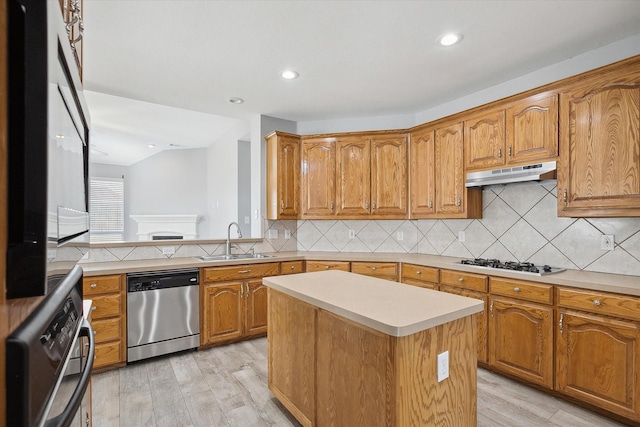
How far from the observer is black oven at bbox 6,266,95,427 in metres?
0.40

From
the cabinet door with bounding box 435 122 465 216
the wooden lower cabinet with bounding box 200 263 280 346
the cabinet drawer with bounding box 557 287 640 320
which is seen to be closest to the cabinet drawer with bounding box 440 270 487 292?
the cabinet drawer with bounding box 557 287 640 320

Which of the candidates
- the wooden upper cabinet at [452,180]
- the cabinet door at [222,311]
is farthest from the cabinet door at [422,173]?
the cabinet door at [222,311]

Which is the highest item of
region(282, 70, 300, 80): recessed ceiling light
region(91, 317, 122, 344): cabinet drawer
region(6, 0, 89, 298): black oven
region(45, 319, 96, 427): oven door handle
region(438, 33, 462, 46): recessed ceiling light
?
region(438, 33, 462, 46): recessed ceiling light

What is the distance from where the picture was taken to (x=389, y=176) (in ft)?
12.8

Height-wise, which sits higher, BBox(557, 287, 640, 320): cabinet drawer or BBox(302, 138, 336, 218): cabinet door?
BBox(302, 138, 336, 218): cabinet door

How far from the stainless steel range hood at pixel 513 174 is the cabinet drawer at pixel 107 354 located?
354 centimetres

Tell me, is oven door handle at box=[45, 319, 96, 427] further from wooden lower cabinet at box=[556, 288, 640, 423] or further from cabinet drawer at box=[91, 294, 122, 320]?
wooden lower cabinet at box=[556, 288, 640, 423]

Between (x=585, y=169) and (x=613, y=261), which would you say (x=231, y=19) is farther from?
(x=613, y=261)

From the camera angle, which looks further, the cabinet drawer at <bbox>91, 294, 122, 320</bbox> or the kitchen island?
the cabinet drawer at <bbox>91, 294, 122, 320</bbox>

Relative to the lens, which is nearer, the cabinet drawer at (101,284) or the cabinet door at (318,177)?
the cabinet drawer at (101,284)

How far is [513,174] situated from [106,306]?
143 inches

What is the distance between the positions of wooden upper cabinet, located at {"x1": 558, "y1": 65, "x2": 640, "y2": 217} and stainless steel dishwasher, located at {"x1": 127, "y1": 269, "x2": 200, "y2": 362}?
329 centimetres

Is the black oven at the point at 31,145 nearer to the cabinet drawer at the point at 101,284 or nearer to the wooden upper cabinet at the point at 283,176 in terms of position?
the cabinet drawer at the point at 101,284

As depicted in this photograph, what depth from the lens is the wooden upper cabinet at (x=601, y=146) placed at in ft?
7.07
